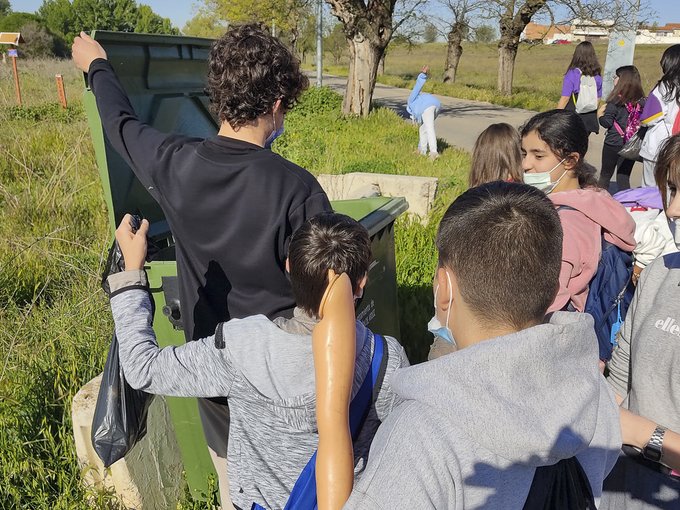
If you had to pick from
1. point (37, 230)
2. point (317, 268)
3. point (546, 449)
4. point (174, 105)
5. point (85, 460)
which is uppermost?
point (174, 105)

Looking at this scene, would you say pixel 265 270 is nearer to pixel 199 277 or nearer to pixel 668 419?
pixel 199 277

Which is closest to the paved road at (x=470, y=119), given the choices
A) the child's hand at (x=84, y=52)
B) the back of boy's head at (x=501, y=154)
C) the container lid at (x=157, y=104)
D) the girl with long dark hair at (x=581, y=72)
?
the girl with long dark hair at (x=581, y=72)

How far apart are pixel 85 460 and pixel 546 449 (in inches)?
82.7

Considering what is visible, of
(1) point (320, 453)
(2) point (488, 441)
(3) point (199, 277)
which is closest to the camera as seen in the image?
(2) point (488, 441)

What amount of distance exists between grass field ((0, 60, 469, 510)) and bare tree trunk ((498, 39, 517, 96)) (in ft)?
53.2

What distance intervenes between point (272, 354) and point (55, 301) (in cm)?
295

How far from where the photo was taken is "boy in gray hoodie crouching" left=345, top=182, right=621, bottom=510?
3.07 ft

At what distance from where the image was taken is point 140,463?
2.46 metres

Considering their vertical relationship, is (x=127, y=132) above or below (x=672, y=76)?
below

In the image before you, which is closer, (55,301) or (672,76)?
(55,301)

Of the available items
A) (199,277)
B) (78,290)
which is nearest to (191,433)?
(199,277)

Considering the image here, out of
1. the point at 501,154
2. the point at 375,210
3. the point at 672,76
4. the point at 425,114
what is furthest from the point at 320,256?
the point at 425,114

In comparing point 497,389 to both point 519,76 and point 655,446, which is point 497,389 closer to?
point 655,446

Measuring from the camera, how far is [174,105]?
307cm
